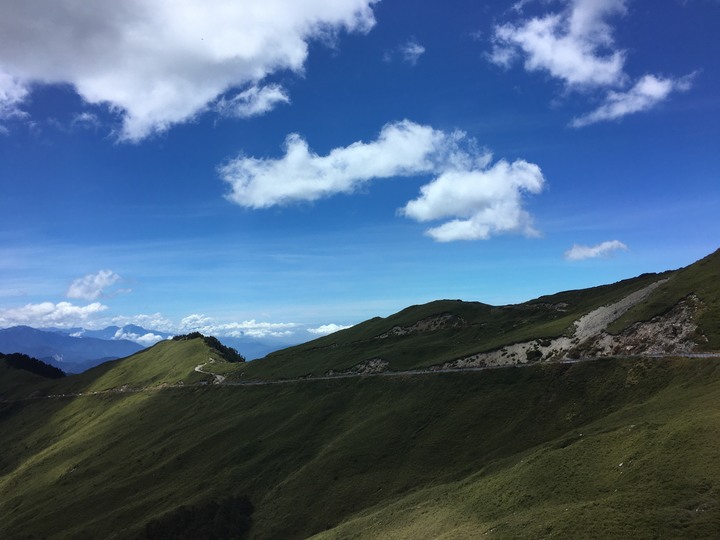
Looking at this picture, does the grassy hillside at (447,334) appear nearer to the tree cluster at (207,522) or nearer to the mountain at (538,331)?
the mountain at (538,331)

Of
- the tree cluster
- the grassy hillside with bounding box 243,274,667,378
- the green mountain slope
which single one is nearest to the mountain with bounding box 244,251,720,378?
the green mountain slope

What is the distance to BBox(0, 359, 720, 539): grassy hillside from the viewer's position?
41.8 metres

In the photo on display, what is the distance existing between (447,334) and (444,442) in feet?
200

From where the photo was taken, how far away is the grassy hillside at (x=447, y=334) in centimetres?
10828

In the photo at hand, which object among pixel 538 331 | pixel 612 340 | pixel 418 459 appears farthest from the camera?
pixel 538 331

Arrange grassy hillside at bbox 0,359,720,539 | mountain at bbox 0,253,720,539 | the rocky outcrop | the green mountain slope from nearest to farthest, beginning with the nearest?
grassy hillside at bbox 0,359,720,539 < mountain at bbox 0,253,720,539 < the green mountain slope < the rocky outcrop

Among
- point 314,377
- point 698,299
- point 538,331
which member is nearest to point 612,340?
point 698,299

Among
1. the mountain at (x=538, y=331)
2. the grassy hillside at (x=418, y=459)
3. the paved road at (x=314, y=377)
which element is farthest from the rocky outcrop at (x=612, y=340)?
the grassy hillside at (x=418, y=459)

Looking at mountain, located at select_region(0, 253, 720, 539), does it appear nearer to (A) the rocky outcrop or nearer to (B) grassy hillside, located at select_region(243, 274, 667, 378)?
(A) the rocky outcrop

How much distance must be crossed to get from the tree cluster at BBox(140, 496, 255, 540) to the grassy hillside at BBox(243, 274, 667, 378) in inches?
1859

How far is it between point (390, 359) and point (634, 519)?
85.6 meters

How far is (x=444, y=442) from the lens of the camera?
3007 inches

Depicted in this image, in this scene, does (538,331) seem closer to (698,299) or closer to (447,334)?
(698,299)

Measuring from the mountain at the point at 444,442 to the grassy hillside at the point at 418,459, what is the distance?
0.29 m
